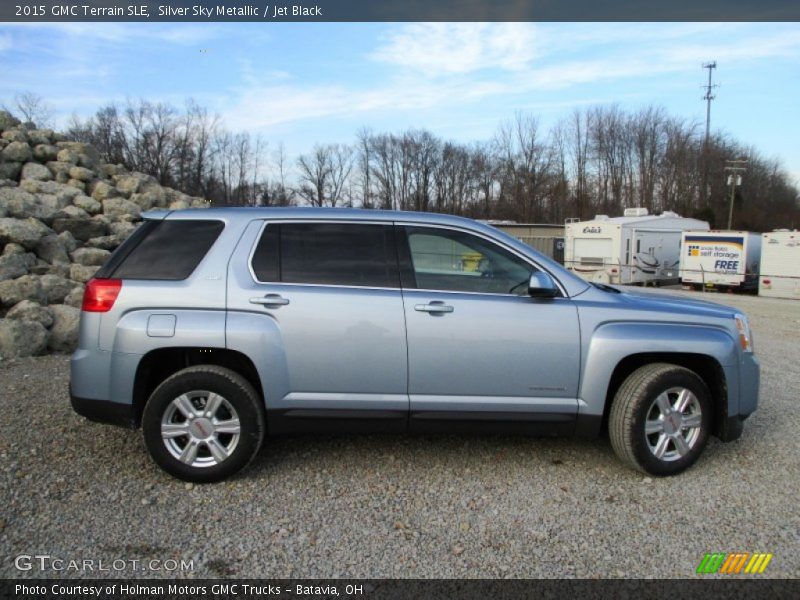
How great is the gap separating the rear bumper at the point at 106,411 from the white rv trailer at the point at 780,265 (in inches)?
873

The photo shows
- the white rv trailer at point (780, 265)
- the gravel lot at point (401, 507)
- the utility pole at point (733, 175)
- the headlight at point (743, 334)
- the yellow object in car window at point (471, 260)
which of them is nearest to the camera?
the gravel lot at point (401, 507)

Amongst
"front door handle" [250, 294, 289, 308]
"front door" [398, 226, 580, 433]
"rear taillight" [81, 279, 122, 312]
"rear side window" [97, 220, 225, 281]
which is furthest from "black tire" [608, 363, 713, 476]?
"rear taillight" [81, 279, 122, 312]

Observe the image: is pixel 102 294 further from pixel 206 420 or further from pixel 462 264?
pixel 462 264

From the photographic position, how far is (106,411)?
4.03 metres

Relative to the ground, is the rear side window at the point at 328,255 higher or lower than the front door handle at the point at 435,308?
higher

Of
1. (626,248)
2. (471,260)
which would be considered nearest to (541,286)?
(471,260)

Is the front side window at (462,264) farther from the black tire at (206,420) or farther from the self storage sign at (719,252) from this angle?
the self storage sign at (719,252)

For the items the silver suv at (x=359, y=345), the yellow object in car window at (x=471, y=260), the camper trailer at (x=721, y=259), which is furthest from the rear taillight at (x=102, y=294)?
the camper trailer at (x=721, y=259)

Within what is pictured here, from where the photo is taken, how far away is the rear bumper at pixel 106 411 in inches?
158

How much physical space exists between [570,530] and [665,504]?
76 centimetres

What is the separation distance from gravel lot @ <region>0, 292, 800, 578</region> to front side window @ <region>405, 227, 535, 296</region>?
1.32 meters

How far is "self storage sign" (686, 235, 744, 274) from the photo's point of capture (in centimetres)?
2242

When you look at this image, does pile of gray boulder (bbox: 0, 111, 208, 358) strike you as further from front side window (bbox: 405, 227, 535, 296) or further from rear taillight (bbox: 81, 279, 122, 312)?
front side window (bbox: 405, 227, 535, 296)

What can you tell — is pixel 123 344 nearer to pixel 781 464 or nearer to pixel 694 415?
pixel 694 415
